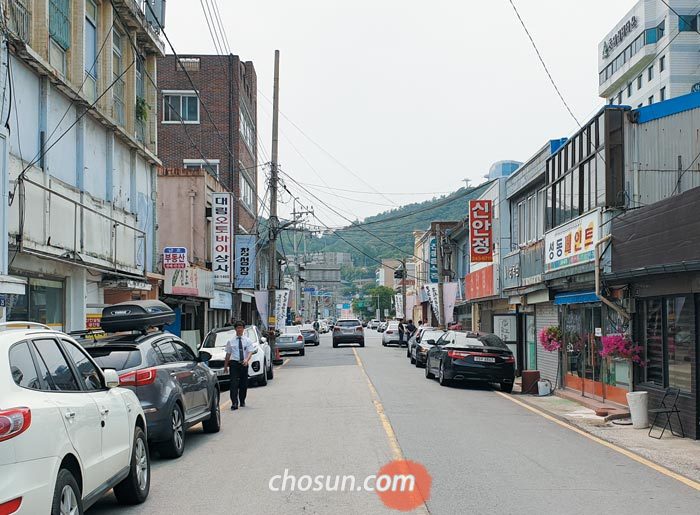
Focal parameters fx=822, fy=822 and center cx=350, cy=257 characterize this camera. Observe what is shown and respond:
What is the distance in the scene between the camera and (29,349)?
6.20 meters

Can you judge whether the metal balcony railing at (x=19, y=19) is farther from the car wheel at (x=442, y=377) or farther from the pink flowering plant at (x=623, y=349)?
the car wheel at (x=442, y=377)

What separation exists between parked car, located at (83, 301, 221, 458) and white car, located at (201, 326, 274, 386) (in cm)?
775

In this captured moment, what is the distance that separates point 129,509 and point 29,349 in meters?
2.62

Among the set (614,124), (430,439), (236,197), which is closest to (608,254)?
(614,124)

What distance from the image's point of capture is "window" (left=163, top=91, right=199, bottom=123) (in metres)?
43.7

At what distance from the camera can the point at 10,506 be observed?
5.10 metres

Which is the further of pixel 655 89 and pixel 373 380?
pixel 655 89

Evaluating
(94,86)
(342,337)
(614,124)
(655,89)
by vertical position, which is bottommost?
(342,337)

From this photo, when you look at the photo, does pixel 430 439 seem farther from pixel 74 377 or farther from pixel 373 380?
pixel 373 380

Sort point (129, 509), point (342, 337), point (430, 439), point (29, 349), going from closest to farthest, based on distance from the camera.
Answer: point (29, 349), point (129, 509), point (430, 439), point (342, 337)

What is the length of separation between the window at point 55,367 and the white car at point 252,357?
13722 mm

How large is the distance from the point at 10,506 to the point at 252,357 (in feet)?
54.7

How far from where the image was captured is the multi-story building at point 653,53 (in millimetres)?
62500

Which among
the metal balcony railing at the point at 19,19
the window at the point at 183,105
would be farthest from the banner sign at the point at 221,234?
the metal balcony railing at the point at 19,19
